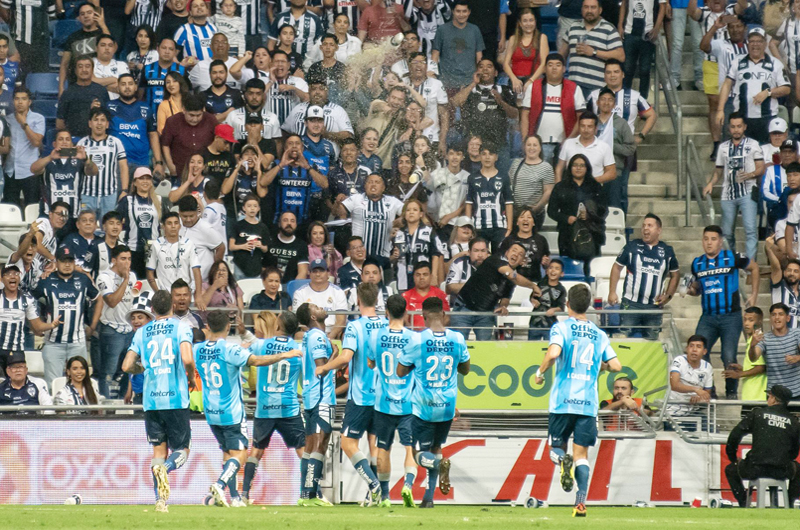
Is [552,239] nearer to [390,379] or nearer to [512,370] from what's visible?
[512,370]

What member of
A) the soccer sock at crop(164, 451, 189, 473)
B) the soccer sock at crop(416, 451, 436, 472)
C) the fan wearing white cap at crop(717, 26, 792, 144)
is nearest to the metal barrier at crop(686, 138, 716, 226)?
the fan wearing white cap at crop(717, 26, 792, 144)

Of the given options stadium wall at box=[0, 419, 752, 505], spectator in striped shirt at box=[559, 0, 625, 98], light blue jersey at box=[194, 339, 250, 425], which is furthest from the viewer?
spectator in striped shirt at box=[559, 0, 625, 98]

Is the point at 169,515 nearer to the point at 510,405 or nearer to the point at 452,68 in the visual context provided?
the point at 510,405

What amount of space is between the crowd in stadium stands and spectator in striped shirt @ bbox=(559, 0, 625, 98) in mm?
33

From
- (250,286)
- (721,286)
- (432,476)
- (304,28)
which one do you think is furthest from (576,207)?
(432,476)

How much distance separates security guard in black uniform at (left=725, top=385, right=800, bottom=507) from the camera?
1487 centimetres

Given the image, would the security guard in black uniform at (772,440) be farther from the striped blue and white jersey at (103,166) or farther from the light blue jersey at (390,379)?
the striped blue and white jersey at (103,166)

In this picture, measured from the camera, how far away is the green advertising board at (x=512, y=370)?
54.7 feet

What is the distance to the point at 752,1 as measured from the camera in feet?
71.5

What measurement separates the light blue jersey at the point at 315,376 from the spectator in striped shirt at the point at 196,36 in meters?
7.61

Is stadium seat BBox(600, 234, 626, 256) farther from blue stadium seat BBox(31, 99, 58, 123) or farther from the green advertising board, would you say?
blue stadium seat BBox(31, 99, 58, 123)

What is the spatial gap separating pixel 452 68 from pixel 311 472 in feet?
27.4

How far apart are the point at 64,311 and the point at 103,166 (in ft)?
8.56

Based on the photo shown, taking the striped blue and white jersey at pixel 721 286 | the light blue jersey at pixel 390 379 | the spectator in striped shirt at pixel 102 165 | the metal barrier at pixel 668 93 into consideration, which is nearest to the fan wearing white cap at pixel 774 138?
the metal barrier at pixel 668 93
